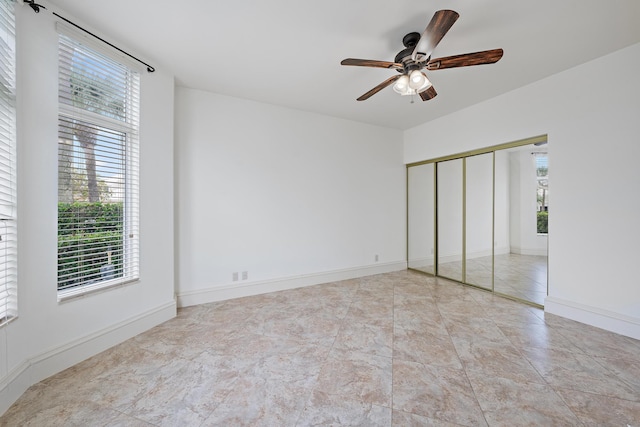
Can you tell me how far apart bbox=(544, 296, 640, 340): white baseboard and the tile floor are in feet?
0.34

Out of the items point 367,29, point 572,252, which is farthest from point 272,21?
point 572,252

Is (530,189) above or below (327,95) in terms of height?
below

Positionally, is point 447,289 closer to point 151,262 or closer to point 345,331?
point 345,331

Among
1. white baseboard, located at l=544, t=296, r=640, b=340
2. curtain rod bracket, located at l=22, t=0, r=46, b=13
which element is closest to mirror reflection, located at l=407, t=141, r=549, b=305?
white baseboard, located at l=544, t=296, r=640, b=340

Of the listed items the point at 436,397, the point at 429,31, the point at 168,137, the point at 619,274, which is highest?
the point at 429,31

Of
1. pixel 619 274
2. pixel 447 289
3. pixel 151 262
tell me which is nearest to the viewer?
pixel 619 274

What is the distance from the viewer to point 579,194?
105 inches

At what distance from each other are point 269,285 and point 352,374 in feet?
6.76

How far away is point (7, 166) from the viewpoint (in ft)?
5.22

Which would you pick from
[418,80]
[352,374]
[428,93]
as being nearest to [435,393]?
Answer: [352,374]

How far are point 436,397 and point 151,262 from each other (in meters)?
2.83

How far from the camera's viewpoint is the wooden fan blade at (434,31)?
4.87 feet

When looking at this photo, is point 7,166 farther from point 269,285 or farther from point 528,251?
→ point 528,251

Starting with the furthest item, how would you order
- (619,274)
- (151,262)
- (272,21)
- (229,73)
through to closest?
1. (229,73)
2. (151,262)
3. (619,274)
4. (272,21)
